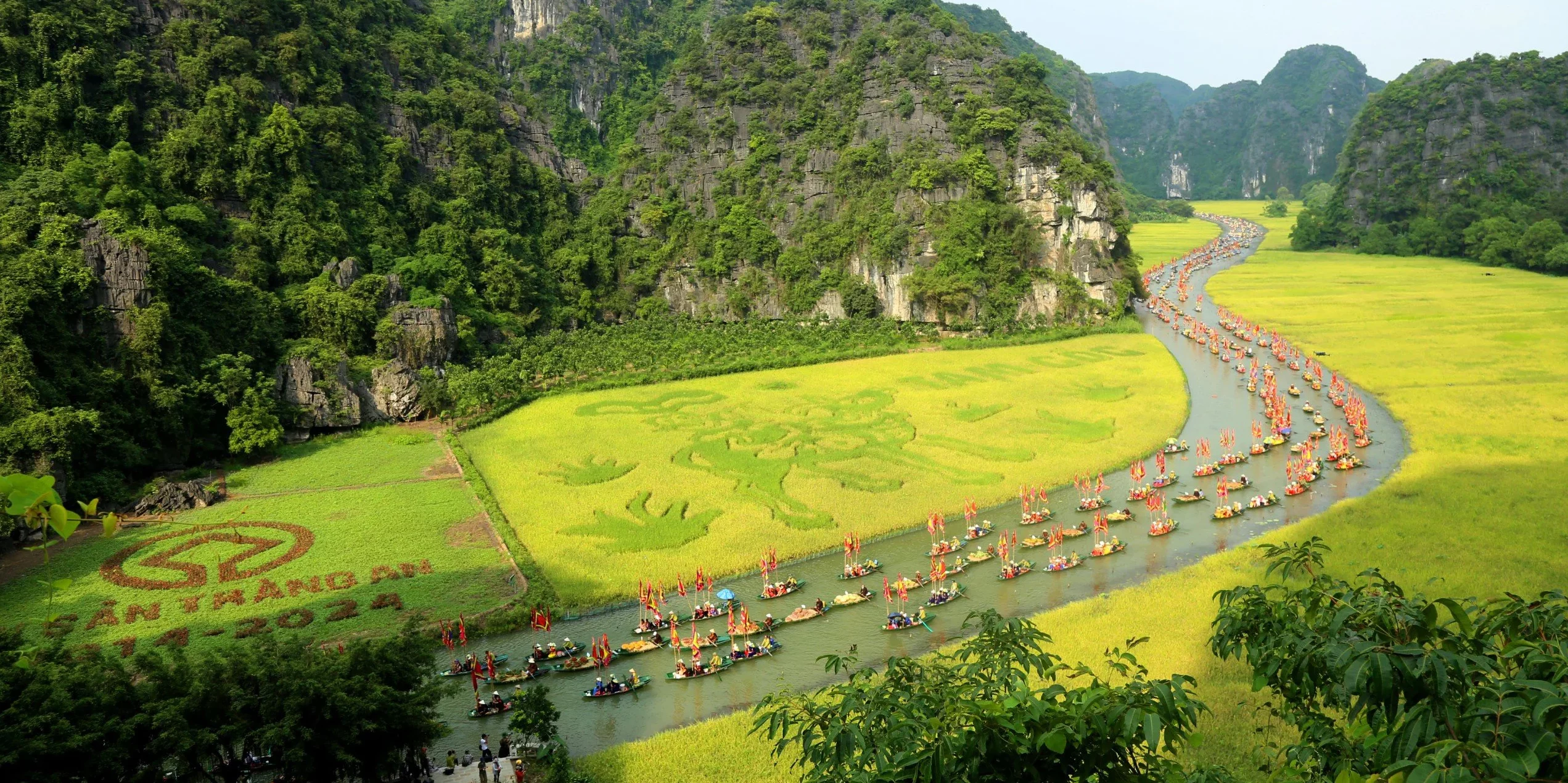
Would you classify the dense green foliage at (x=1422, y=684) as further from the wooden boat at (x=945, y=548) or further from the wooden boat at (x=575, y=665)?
the wooden boat at (x=945, y=548)

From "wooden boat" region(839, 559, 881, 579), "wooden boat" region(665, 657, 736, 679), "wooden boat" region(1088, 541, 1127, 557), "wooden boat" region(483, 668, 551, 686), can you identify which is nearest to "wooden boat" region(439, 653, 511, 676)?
"wooden boat" region(483, 668, 551, 686)

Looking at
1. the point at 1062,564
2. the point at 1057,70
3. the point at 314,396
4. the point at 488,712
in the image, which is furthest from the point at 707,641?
the point at 1057,70

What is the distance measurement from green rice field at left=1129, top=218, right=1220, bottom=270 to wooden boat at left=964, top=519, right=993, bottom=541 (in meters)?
83.1

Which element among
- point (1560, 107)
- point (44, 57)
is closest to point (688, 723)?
point (44, 57)

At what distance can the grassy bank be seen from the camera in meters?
23.0

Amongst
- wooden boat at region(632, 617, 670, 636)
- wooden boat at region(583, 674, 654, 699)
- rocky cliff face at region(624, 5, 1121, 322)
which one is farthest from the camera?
rocky cliff face at region(624, 5, 1121, 322)

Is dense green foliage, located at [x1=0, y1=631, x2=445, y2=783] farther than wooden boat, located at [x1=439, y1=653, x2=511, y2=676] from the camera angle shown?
No

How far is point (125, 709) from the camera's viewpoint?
19.1 meters

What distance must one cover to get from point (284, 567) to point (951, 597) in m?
23.2

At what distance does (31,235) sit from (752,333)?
46.4 m

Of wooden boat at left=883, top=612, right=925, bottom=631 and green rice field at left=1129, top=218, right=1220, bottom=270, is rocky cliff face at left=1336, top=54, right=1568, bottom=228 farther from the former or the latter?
wooden boat at left=883, top=612, right=925, bottom=631

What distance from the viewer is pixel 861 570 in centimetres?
3272

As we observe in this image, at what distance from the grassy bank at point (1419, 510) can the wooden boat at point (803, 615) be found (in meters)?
6.15

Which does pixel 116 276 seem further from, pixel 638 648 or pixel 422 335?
pixel 638 648
